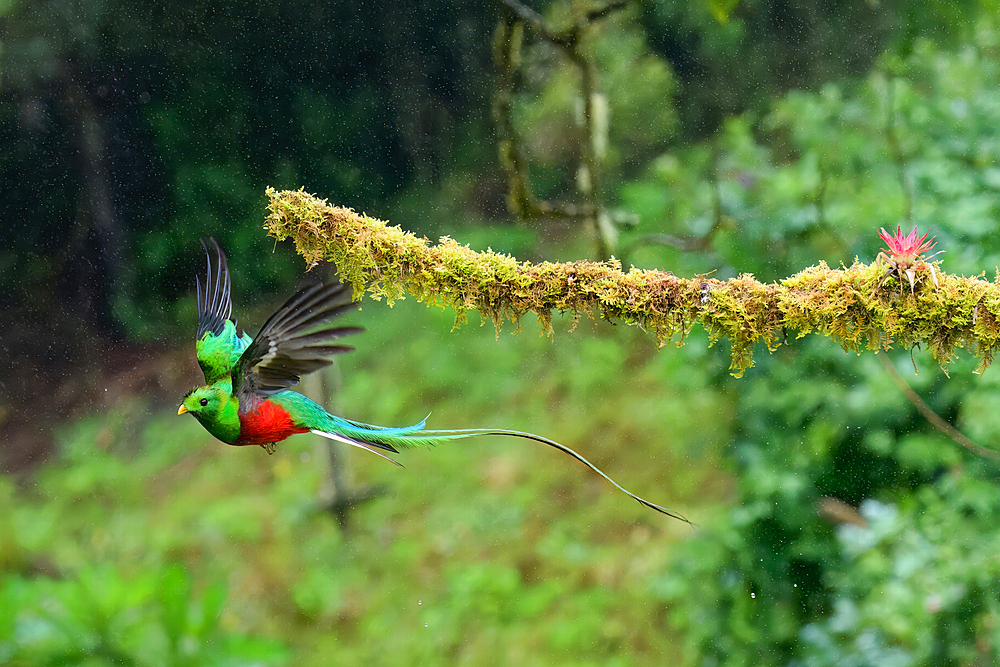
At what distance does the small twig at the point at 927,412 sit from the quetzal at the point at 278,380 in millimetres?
711

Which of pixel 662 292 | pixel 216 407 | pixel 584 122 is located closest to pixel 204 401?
pixel 216 407

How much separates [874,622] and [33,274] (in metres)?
1.53

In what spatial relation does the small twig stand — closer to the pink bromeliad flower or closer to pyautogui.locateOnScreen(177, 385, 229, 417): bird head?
the pink bromeliad flower

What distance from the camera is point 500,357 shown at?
4.08ft

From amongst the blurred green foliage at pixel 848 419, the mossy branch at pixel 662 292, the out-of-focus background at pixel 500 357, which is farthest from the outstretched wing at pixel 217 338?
the blurred green foliage at pixel 848 419

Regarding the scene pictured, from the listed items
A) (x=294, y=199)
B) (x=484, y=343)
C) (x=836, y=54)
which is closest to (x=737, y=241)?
(x=836, y=54)

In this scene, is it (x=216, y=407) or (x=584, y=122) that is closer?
(x=216, y=407)

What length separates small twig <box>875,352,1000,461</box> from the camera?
1.15m

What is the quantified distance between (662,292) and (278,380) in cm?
39

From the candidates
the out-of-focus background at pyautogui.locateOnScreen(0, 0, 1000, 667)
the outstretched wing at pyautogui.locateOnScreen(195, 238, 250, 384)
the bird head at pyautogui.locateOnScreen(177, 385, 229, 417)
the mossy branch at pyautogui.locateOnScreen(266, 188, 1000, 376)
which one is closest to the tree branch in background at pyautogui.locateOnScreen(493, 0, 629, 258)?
the out-of-focus background at pyautogui.locateOnScreen(0, 0, 1000, 667)

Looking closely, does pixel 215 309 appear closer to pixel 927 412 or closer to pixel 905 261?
pixel 905 261

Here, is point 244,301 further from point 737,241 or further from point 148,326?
point 737,241

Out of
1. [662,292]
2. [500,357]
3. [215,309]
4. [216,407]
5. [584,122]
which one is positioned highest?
[584,122]

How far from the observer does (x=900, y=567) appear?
116 centimetres
